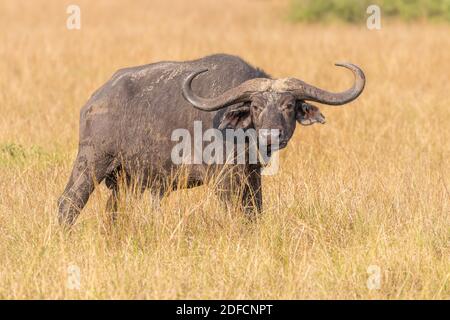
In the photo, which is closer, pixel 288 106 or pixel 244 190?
pixel 288 106

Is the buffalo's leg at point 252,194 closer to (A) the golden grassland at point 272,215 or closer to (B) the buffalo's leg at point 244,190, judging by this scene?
(B) the buffalo's leg at point 244,190

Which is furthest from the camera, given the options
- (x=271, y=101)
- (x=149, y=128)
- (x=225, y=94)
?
(x=149, y=128)

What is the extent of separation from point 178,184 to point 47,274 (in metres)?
1.63

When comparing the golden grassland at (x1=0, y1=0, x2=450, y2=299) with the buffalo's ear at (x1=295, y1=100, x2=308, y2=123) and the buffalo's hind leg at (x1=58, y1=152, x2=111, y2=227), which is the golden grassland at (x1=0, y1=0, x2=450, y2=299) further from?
the buffalo's ear at (x1=295, y1=100, x2=308, y2=123)

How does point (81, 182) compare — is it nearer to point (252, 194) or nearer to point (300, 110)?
point (252, 194)

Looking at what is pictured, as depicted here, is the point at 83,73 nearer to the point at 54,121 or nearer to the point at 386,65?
the point at 54,121

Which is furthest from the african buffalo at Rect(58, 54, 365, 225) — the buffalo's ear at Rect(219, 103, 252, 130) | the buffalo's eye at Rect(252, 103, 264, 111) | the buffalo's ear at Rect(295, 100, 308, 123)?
the buffalo's ear at Rect(295, 100, 308, 123)

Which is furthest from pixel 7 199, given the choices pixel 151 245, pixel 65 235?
pixel 151 245

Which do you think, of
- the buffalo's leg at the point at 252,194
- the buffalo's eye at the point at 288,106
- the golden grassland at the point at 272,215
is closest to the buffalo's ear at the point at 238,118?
the buffalo's eye at the point at 288,106

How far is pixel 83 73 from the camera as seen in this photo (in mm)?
14539

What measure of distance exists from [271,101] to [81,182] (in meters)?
1.73

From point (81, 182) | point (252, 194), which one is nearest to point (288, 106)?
point (252, 194)

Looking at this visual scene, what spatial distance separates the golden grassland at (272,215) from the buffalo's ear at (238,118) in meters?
0.57

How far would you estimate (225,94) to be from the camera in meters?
7.02
